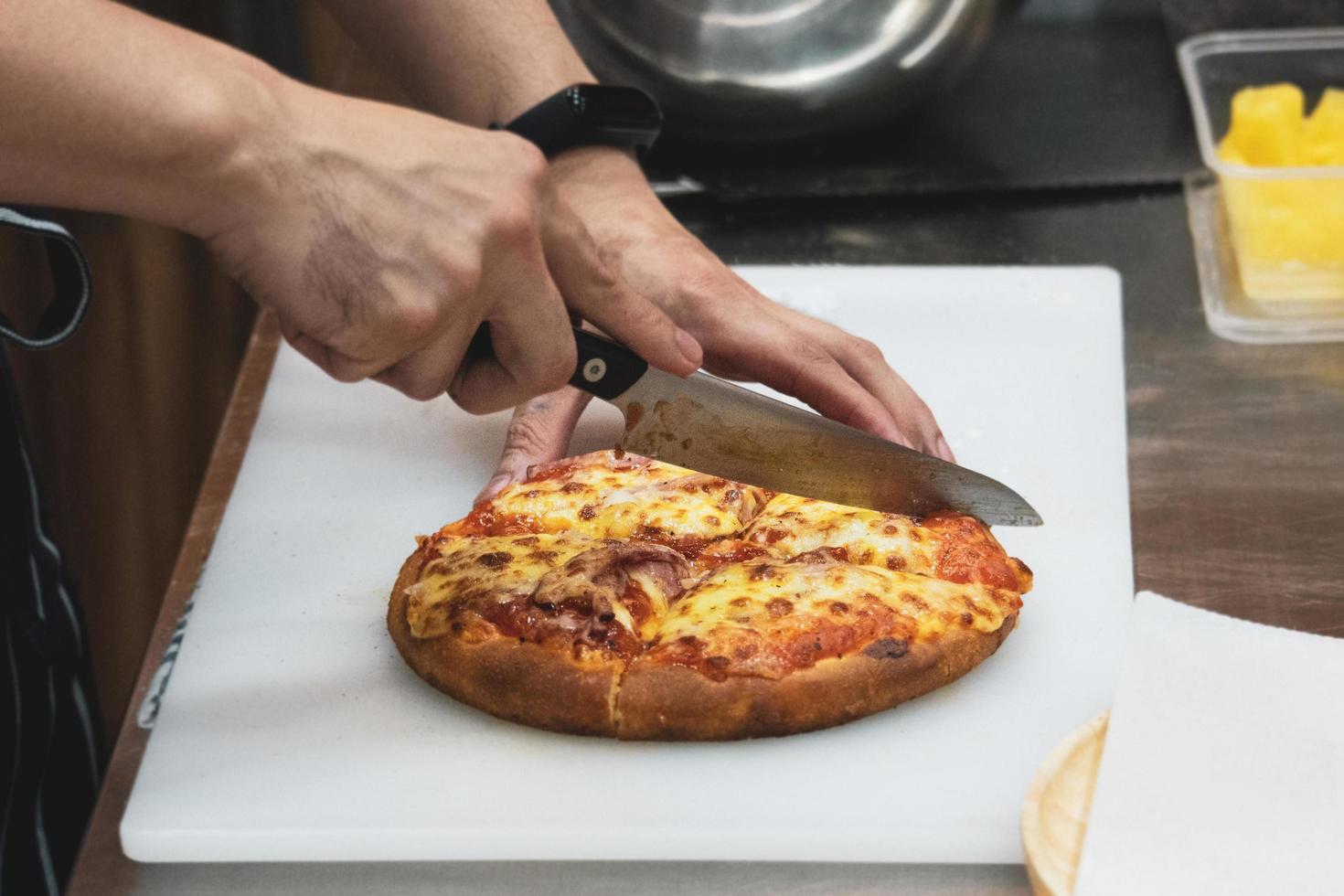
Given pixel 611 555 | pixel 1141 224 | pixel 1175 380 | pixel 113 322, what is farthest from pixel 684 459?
pixel 113 322

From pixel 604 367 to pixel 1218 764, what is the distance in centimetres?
53

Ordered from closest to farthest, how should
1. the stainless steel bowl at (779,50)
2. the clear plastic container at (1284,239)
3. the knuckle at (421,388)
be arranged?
the knuckle at (421,388), the clear plastic container at (1284,239), the stainless steel bowl at (779,50)

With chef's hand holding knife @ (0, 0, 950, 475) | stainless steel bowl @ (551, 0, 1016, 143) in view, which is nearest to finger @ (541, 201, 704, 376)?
chef's hand holding knife @ (0, 0, 950, 475)

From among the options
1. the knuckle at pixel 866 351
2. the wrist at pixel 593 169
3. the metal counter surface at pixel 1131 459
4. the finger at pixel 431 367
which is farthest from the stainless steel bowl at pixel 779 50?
the finger at pixel 431 367

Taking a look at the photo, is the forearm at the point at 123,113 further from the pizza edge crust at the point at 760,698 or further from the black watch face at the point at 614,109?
the black watch face at the point at 614,109

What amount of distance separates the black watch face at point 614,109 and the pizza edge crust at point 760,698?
23.7 inches

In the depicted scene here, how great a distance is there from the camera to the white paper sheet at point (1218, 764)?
94 centimetres

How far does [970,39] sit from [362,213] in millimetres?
1161

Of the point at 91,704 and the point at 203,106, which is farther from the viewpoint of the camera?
the point at 91,704

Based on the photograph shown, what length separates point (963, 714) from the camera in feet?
3.97

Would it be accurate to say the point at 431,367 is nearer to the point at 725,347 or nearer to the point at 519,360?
the point at 519,360

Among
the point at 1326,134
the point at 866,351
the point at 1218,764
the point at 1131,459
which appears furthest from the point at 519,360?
the point at 1326,134

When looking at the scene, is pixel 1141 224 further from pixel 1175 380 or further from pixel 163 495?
pixel 163 495

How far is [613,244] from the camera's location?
1519mm
